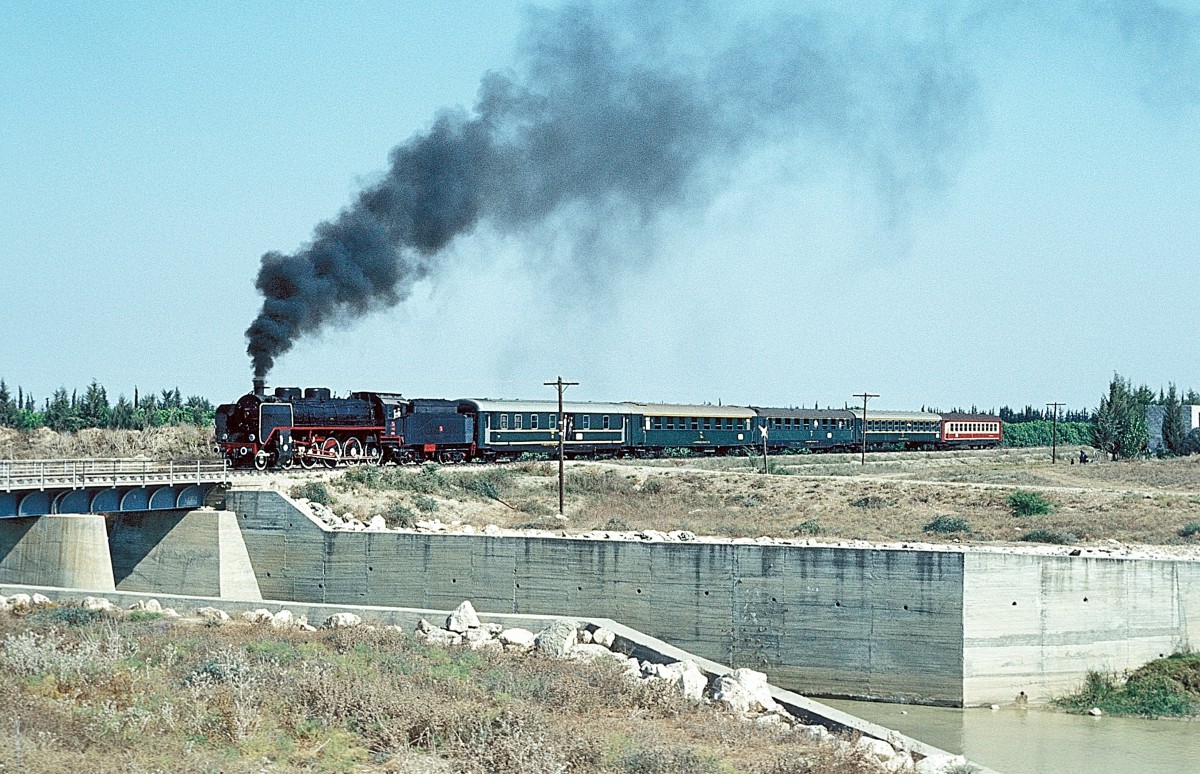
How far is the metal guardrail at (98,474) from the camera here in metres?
33.7

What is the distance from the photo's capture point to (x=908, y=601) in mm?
29141

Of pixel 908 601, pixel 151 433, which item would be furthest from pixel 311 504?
pixel 151 433

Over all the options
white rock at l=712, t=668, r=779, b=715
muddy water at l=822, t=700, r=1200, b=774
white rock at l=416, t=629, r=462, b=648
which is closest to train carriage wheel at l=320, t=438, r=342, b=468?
white rock at l=416, t=629, r=462, b=648

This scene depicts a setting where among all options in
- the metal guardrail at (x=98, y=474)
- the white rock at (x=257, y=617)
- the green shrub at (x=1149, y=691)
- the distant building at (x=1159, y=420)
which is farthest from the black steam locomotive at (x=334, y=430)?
the distant building at (x=1159, y=420)

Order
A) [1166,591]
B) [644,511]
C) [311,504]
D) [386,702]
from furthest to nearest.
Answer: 1. [644,511]
2. [311,504]
3. [1166,591]
4. [386,702]

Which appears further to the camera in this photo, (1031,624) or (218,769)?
(1031,624)

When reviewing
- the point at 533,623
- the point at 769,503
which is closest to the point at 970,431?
the point at 769,503

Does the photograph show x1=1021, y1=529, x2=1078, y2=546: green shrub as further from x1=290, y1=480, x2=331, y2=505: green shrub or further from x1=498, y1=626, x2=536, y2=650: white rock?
x1=290, y1=480, x2=331, y2=505: green shrub

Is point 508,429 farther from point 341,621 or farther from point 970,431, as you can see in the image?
point 970,431

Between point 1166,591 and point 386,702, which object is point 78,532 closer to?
point 386,702

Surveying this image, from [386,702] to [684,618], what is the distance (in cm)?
1529

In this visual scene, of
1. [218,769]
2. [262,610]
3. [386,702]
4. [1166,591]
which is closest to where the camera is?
[218,769]

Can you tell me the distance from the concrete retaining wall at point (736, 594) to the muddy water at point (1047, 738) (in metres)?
1.06

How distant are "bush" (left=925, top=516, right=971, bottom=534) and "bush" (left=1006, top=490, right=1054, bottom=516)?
9.52 ft
